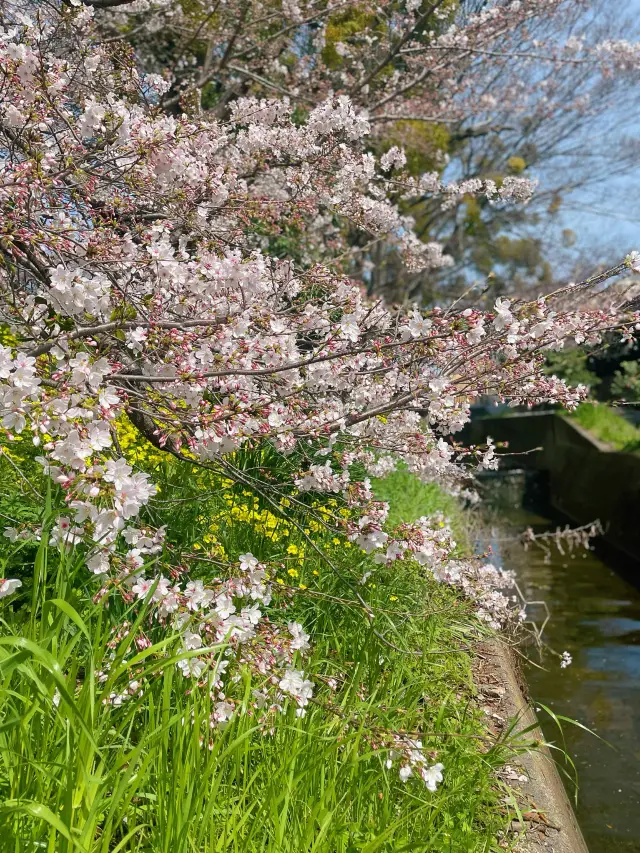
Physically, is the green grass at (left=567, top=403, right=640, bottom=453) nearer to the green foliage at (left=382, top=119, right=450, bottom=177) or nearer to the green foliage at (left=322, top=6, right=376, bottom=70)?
the green foliage at (left=382, top=119, right=450, bottom=177)

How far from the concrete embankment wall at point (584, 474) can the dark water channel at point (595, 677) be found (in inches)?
35.5

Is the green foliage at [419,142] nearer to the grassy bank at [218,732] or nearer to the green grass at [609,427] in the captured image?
the green grass at [609,427]

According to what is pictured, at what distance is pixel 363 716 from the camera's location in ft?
8.36

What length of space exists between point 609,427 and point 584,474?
122 cm

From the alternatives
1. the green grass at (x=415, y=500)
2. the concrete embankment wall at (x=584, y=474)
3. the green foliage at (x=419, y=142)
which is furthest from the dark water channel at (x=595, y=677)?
the green foliage at (x=419, y=142)

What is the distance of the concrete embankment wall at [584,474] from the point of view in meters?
10.6

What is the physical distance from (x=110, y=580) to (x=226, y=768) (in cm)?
77

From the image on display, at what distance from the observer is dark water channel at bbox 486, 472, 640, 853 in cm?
406

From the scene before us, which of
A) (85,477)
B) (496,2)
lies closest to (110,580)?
(85,477)

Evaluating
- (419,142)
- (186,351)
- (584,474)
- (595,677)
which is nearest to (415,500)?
(595,677)

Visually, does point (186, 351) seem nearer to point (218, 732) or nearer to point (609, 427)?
point (218, 732)

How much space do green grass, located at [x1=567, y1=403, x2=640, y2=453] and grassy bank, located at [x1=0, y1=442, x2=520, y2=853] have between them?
9.04 metres

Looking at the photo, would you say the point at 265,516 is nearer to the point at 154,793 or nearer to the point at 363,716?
the point at 363,716

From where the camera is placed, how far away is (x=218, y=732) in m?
2.35
